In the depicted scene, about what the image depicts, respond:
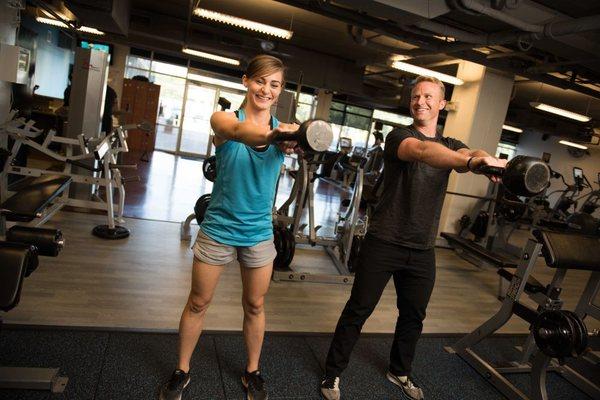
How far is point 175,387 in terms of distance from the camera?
5.90ft

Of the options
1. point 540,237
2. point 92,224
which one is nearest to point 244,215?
point 540,237

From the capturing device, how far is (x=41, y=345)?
208cm

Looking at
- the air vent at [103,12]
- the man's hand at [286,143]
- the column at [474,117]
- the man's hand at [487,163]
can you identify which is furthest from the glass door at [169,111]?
the man's hand at [487,163]

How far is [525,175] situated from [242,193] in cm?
95

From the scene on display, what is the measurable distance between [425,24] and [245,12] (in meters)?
3.92

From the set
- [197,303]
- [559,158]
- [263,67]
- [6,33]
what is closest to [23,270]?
[197,303]

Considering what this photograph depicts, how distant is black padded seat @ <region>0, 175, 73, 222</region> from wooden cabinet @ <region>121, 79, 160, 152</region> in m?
9.50

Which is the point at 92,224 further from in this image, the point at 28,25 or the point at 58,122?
the point at 28,25

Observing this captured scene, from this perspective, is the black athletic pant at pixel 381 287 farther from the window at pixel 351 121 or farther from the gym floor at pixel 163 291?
the window at pixel 351 121

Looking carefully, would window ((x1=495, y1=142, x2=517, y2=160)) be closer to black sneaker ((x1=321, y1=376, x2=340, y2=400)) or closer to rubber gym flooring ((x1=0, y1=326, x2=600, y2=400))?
rubber gym flooring ((x1=0, y1=326, x2=600, y2=400))

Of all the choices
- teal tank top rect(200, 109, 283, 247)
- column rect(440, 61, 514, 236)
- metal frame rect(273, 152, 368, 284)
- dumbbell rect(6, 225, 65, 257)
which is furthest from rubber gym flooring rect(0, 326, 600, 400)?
column rect(440, 61, 514, 236)

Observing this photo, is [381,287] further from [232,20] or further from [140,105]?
[140,105]

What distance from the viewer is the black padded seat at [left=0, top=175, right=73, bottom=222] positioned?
156 centimetres

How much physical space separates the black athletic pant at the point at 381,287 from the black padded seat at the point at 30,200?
4.49 feet
